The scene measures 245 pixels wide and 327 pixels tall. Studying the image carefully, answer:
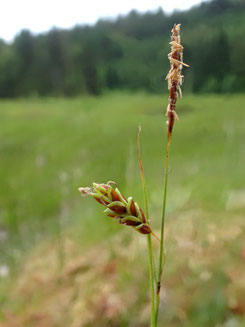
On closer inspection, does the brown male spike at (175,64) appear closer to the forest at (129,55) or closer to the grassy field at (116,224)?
the grassy field at (116,224)

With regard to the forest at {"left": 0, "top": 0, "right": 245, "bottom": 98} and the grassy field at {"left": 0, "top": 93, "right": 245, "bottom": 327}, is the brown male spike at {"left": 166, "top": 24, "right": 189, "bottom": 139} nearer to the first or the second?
the grassy field at {"left": 0, "top": 93, "right": 245, "bottom": 327}

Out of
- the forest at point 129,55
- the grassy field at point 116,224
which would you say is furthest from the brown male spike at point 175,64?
the forest at point 129,55

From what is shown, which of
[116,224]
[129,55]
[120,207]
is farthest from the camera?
[129,55]

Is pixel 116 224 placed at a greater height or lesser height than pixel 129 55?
lesser

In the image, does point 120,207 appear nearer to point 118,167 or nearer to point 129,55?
point 118,167

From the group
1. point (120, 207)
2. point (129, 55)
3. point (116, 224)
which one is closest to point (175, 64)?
point (120, 207)

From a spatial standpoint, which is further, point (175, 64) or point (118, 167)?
point (118, 167)

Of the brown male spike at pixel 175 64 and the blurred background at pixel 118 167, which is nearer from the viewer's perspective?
the brown male spike at pixel 175 64
